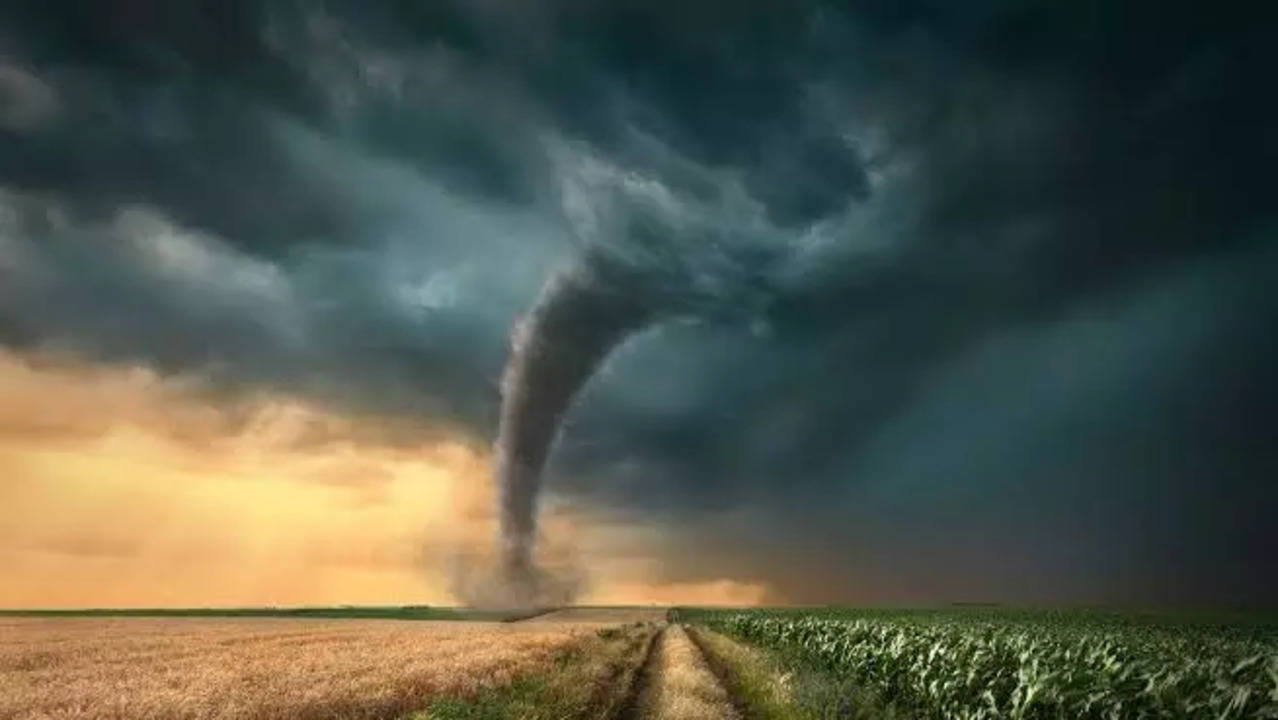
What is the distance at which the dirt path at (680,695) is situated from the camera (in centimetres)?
2628

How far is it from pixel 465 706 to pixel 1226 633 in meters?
74.7

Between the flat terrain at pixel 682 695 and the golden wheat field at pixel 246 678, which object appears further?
the flat terrain at pixel 682 695

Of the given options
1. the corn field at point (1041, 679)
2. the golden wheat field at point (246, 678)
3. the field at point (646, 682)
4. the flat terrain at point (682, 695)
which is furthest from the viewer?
the flat terrain at point (682, 695)

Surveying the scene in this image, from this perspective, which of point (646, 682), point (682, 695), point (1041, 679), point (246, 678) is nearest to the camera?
point (1041, 679)

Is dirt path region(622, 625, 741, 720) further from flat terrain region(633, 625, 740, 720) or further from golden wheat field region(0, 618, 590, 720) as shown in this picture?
golden wheat field region(0, 618, 590, 720)

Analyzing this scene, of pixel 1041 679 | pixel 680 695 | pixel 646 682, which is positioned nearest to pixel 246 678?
pixel 680 695

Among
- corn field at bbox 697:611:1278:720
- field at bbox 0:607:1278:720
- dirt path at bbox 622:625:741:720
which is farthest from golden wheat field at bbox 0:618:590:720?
corn field at bbox 697:611:1278:720

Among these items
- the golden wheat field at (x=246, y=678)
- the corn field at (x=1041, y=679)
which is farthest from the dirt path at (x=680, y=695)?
the golden wheat field at (x=246, y=678)

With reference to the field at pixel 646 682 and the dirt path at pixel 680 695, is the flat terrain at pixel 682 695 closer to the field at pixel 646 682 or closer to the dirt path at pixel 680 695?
the dirt path at pixel 680 695

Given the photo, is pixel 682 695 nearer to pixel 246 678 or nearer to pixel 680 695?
pixel 680 695

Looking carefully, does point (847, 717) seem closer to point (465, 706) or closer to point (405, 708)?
point (465, 706)

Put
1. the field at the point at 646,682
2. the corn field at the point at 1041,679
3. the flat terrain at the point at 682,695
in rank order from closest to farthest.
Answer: the corn field at the point at 1041,679 < the field at the point at 646,682 < the flat terrain at the point at 682,695

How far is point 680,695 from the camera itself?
97.0ft

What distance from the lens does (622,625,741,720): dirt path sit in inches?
1035
